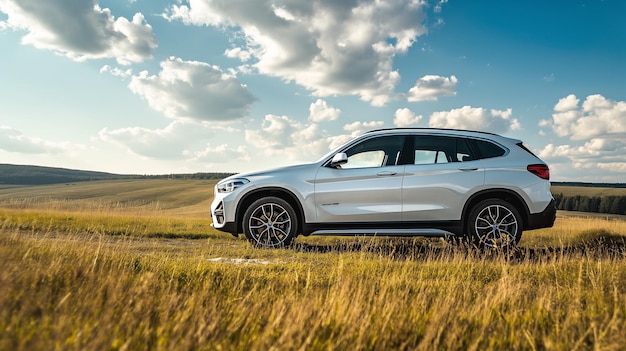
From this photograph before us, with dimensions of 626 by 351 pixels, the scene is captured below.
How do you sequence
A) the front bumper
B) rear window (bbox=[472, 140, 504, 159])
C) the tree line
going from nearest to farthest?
rear window (bbox=[472, 140, 504, 159])
the front bumper
the tree line

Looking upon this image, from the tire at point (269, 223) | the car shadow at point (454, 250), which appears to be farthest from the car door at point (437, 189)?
the tire at point (269, 223)

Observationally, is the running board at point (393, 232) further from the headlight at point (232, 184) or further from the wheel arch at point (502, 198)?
the headlight at point (232, 184)

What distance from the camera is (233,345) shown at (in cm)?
248

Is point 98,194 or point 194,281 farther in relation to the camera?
point 98,194

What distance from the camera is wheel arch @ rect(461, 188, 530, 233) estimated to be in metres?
7.55

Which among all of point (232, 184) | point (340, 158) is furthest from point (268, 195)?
point (340, 158)

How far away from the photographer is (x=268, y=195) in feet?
26.3

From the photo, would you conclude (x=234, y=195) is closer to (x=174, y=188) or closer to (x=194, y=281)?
(x=194, y=281)

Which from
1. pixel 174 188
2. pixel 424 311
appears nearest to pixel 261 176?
pixel 424 311

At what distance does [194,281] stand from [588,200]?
82.8 m

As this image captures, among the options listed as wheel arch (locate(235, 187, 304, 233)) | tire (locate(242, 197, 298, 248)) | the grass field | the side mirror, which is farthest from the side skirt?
the grass field

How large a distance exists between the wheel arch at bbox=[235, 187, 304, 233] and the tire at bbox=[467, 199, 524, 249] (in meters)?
2.83

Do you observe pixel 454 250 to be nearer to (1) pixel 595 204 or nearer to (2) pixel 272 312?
(2) pixel 272 312

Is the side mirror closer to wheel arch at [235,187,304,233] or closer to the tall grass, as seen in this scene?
wheel arch at [235,187,304,233]
